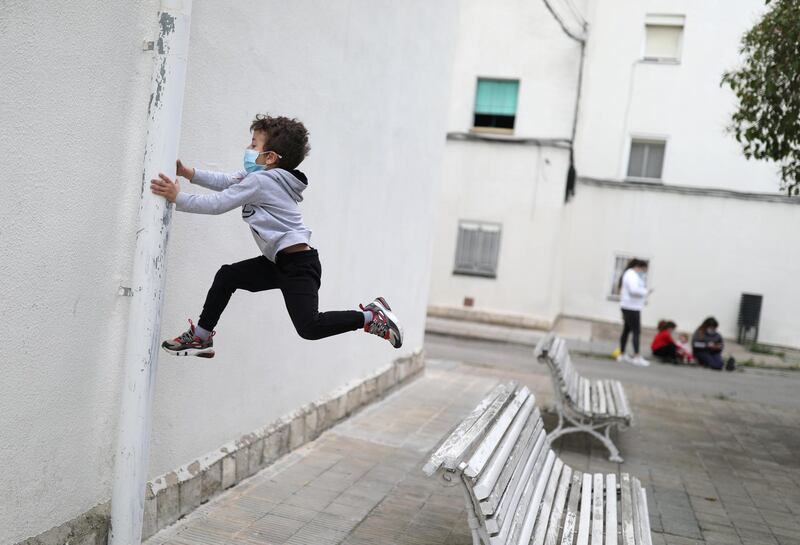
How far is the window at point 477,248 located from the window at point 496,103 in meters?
2.29

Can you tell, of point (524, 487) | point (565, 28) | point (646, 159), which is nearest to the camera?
→ point (524, 487)

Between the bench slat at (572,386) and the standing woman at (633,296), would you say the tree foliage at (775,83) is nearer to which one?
the bench slat at (572,386)

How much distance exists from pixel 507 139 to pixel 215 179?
13.8 meters

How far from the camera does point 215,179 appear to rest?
10.8 feet

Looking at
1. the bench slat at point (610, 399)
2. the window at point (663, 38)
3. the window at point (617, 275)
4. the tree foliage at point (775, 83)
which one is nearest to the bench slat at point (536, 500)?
the bench slat at point (610, 399)

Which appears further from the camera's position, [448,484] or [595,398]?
[595,398]

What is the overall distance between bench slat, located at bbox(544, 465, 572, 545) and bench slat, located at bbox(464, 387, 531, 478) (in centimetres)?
47

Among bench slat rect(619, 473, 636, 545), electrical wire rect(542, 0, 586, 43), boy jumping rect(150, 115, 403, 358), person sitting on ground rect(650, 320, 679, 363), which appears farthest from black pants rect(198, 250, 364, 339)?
electrical wire rect(542, 0, 586, 43)

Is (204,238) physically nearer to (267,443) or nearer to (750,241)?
(267,443)

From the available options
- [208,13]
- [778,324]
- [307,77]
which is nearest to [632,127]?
[778,324]

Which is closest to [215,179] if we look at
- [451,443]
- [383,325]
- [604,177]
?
[383,325]

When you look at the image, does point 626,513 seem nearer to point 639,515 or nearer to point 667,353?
point 639,515

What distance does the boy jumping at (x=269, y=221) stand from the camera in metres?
3.14

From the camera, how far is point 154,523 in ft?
12.5
